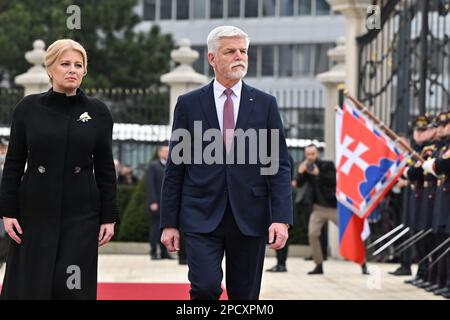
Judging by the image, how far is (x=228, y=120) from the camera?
23.2 ft

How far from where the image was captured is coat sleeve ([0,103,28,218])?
22.1 feet

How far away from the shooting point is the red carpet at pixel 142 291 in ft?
39.7

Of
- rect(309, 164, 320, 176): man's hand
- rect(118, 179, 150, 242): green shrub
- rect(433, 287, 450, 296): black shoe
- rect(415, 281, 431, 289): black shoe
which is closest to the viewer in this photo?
rect(433, 287, 450, 296): black shoe

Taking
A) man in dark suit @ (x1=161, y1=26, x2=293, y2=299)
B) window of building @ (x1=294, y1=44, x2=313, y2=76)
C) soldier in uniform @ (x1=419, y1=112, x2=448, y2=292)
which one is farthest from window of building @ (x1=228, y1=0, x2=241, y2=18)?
man in dark suit @ (x1=161, y1=26, x2=293, y2=299)

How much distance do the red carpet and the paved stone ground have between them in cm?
80

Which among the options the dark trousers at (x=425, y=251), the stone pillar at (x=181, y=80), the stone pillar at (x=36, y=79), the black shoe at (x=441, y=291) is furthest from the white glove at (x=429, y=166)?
the stone pillar at (x=36, y=79)

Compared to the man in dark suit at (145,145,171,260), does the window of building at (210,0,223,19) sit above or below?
above

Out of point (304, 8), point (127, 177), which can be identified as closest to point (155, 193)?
point (127, 177)

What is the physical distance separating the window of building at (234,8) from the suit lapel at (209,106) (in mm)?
43846

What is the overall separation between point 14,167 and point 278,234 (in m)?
1.47

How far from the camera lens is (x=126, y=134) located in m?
21.6

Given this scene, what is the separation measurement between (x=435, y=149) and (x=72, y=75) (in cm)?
686

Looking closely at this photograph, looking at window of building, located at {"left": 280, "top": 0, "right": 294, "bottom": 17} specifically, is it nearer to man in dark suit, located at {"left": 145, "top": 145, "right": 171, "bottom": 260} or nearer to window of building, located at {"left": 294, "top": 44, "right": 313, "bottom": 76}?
window of building, located at {"left": 294, "top": 44, "right": 313, "bottom": 76}
